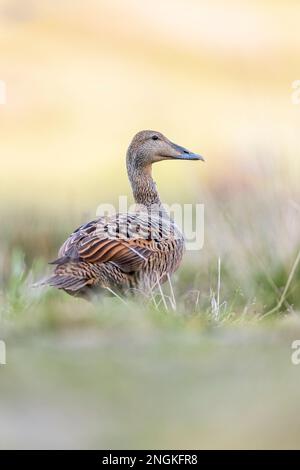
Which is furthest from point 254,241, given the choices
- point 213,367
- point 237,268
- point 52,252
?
point 213,367

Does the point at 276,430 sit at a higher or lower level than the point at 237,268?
lower

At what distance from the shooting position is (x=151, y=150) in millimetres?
9266

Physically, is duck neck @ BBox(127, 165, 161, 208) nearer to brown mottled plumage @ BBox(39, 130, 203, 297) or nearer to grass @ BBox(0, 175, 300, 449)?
brown mottled plumage @ BBox(39, 130, 203, 297)

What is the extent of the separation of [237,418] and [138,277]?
3.59 m

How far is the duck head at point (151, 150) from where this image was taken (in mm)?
9172

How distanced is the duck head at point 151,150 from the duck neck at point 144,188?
0.15 ft

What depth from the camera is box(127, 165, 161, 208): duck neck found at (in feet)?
30.5

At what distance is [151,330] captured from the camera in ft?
15.8

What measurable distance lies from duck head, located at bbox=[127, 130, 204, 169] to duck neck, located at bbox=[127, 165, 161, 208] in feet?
0.15

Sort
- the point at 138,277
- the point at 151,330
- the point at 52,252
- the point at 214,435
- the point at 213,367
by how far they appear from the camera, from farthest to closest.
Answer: the point at 52,252, the point at 138,277, the point at 151,330, the point at 213,367, the point at 214,435

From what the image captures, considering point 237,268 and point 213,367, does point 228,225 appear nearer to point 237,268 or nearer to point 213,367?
point 237,268

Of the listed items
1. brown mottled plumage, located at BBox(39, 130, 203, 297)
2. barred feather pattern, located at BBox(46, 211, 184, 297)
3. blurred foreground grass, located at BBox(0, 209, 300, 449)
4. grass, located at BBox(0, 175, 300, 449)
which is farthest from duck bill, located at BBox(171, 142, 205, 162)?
blurred foreground grass, located at BBox(0, 209, 300, 449)

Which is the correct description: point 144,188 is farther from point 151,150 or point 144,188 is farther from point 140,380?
point 140,380
